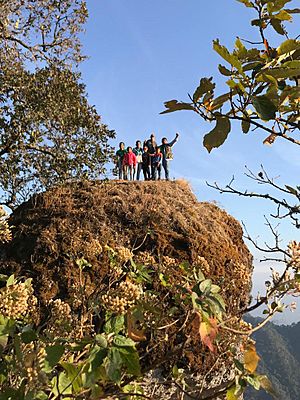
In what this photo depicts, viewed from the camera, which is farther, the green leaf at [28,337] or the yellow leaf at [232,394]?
the yellow leaf at [232,394]

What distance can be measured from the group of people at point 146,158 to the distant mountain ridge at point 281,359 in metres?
76.7

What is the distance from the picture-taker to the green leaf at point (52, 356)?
3.78 ft

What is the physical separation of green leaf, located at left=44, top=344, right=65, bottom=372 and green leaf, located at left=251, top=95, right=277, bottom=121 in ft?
2.62

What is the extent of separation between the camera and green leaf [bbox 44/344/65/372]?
3.78 ft

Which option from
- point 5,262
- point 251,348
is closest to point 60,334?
point 251,348

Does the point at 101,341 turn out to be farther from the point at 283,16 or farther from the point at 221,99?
the point at 283,16

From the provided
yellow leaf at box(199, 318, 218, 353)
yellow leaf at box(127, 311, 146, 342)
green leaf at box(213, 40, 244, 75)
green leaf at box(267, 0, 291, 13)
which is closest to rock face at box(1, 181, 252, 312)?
yellow leaf at box(127, 311, 146, 342)

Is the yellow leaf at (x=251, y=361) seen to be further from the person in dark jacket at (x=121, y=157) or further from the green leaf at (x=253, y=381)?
the person in dark jacket at (x=121, y=157)

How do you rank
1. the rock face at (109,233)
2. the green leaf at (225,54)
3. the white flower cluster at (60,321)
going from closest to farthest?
the green leaf at (225,54), the white flower cluster at (60,321), the rock face at (109,233)

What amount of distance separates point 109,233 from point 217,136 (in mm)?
6526

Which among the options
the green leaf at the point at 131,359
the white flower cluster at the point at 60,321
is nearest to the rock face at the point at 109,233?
the white flower cluster at the point at 60,321

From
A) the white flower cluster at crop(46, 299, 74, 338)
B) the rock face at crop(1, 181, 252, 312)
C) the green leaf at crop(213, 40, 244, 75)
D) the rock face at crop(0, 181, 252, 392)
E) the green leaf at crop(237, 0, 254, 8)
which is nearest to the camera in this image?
the green leaf at crop(213, 40, 244, 75)

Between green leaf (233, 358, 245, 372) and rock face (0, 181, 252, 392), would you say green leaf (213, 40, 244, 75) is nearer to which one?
green leaf (233, 358, 245, 372)

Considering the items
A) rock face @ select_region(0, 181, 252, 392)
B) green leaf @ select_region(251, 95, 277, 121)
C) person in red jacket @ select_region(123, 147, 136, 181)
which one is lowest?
green leaf @ select_region(251, 95, 277, 121)
